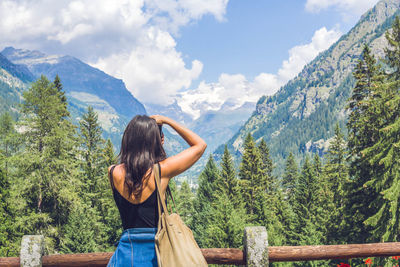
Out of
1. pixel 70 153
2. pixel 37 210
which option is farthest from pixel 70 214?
pixel 70 153

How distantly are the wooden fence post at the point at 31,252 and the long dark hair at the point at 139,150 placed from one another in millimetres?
2372

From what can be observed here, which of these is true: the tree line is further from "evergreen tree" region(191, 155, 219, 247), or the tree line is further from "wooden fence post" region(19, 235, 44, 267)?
"evergreen tree" region(191, 155, 219, 247)

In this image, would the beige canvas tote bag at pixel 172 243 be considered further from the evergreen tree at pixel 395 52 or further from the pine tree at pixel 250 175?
the pine tree at pixel 250 175

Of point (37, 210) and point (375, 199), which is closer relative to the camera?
point (375, 199)

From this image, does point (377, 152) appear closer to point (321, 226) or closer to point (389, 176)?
point (389, 176)

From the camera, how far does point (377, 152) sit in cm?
1692

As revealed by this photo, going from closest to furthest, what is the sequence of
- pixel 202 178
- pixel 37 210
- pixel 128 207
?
pixel 128 207 < pixel 37 210 < pixel 202 178

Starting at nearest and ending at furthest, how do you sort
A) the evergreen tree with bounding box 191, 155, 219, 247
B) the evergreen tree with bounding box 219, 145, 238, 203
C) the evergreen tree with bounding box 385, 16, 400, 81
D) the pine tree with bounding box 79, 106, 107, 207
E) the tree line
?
the evergreen tree with bounding box 385, 16, 400, 81 → the tree line → the pine tree with bounding box 79, 106, 107, 207 → the evergreen tree with bounding box 219, 145, 238, 203 → the evergreen tree with bounding box 191, 155, 219, 247

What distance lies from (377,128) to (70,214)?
22.2m

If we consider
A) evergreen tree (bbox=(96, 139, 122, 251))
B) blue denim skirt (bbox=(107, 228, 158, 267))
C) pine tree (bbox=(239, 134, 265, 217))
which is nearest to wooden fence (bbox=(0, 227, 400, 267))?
blue denim skirt (bbox=(107, 228, 158, 267))

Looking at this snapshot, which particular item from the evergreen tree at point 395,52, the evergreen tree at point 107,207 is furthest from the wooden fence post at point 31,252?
the evergreen tree at point 107,207

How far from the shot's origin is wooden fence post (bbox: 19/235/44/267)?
4121 mm

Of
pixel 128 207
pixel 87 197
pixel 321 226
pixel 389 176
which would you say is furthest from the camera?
pixel 321 226

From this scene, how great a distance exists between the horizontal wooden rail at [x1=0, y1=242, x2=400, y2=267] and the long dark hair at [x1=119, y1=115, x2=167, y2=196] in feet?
6.27
